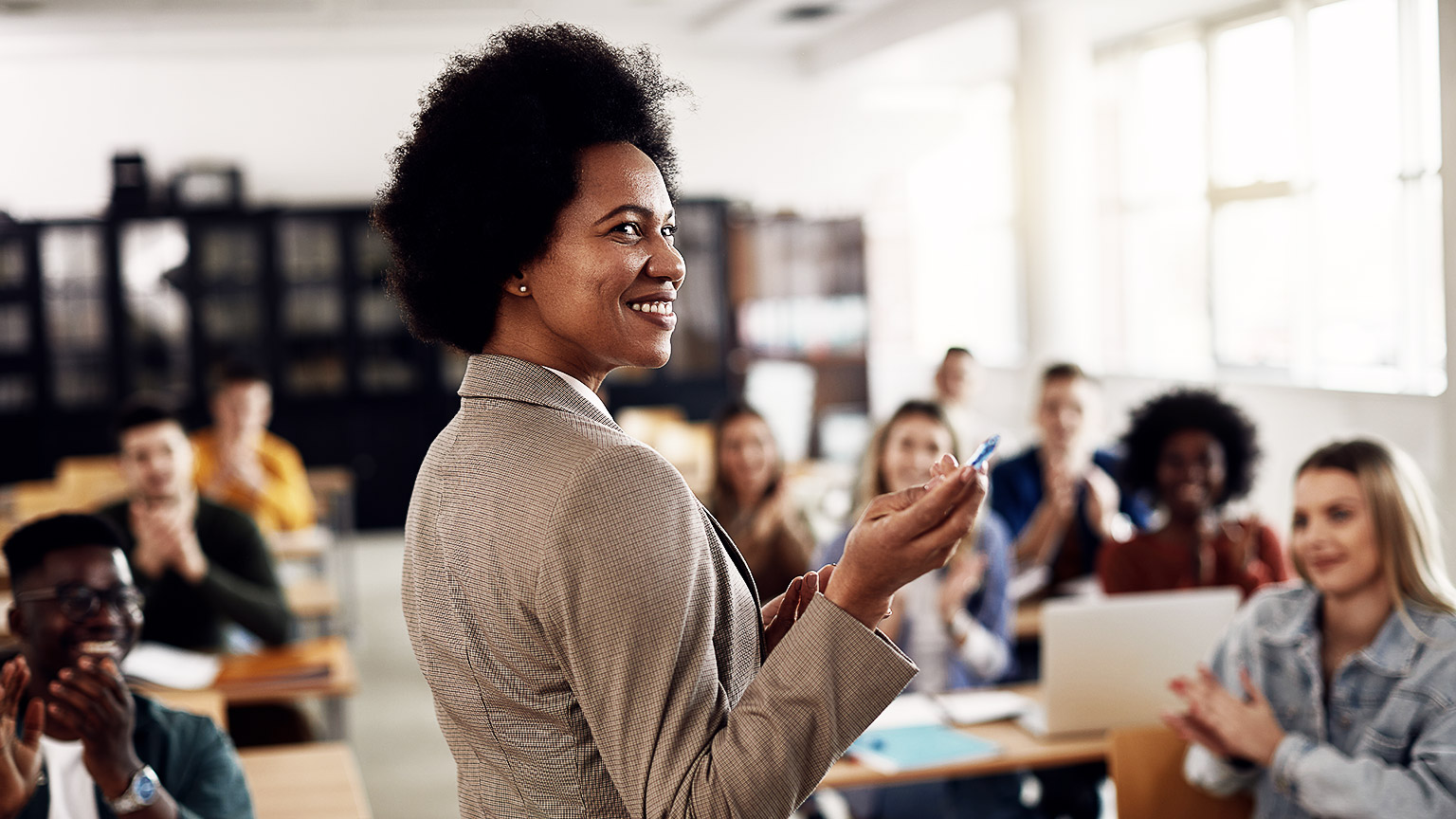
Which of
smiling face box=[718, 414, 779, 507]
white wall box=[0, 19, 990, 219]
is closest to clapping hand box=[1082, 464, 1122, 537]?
smiling face box=[718, 414, 779, 507]

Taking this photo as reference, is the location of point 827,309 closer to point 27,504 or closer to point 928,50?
point 928,50

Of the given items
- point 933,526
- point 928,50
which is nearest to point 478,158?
point 933,526

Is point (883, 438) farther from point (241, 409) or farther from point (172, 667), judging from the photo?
point (241, 409)

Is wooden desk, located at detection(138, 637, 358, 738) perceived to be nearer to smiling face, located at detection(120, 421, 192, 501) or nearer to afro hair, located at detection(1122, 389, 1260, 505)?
smiling face, located at detection(120, 421, 192, 501)

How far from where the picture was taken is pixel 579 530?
96 centimetres

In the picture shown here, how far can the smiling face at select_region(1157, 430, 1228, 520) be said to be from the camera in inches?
142

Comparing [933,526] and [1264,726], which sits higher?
[933,526]

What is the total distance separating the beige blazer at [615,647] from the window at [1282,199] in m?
5.04

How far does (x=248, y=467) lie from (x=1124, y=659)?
4.31m

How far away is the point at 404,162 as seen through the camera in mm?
1179

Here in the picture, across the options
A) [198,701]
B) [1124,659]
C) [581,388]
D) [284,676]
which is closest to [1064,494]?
[1124,659]

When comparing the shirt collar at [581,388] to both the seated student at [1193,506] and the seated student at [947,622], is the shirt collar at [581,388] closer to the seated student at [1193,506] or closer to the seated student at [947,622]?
the seated student at [947,622]

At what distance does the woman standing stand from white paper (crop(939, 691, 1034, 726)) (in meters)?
1.88

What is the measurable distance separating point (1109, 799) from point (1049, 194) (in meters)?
4.15
